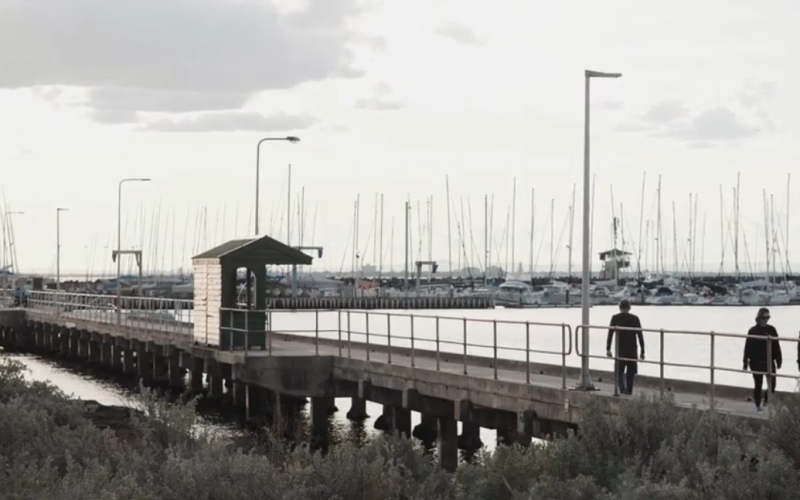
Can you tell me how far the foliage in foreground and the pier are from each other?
125 centimetres

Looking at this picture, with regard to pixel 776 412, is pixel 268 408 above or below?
below

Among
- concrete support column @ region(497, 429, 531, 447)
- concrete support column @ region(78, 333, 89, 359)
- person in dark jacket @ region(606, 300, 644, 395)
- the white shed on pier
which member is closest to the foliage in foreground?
person in dark jacket @ region(606, 300, 644, 395)

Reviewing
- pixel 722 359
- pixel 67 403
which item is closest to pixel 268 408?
pixel 67 403

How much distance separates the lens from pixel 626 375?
18.8 metres

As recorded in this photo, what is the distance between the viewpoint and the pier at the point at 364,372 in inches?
782

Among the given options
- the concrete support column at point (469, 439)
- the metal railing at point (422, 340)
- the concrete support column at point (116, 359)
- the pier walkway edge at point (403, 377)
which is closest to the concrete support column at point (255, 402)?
the pier walkway edge at point (403, 377)

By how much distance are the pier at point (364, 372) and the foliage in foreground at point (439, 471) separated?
1.25 m

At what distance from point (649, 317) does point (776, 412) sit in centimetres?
10055

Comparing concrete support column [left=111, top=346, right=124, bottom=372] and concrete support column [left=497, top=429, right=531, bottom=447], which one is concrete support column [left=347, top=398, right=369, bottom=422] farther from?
concrete support column [left=111, top=346, right=124, bottom=372]

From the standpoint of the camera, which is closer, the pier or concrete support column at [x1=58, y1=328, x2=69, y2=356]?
the pier

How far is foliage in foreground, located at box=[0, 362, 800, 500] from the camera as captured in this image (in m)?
11.7

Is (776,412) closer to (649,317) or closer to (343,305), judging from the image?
(649,317)

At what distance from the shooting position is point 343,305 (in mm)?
131000

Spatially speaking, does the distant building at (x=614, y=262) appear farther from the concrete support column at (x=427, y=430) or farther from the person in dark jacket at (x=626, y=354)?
the person in dark jacket at (x=626, y=354)
